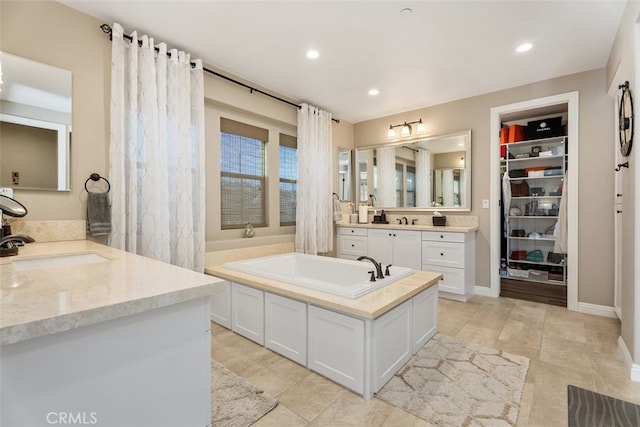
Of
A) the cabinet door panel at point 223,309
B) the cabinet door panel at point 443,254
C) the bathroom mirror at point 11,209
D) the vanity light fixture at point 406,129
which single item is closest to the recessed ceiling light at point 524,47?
the vanity light fixture at point 406,129

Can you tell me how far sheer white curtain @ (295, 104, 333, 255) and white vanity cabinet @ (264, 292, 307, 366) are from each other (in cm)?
170

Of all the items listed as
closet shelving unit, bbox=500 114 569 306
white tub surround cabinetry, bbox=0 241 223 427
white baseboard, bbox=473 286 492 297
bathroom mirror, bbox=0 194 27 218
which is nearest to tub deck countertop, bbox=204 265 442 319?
white tub surround cabinetry, bbox=0 241 223 427

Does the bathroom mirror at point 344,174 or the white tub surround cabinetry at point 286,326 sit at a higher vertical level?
the bathroom mirror at point 344,174

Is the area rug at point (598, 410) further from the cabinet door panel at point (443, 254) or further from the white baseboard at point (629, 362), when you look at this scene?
the cabinet door panel at point (443, 254)

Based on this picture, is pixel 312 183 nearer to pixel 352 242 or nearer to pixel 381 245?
pixel 352 242

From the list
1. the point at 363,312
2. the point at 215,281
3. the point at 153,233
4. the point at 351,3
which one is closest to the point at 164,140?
the point at 153,233

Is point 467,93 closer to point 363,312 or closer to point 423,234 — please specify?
point 423,234

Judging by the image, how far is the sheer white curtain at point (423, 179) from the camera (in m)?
4.24

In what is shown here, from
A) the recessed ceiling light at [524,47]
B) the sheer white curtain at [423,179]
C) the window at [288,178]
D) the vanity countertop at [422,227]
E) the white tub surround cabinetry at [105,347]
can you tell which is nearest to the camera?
the white tub surround cabinetry at [105,347]

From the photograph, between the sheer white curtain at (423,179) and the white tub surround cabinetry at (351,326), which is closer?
the white tub surround cabinetry at (351,326)

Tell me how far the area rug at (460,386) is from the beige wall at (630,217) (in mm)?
695

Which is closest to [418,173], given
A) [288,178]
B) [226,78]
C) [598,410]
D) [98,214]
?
[288,178]

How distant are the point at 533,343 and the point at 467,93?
9.56ft

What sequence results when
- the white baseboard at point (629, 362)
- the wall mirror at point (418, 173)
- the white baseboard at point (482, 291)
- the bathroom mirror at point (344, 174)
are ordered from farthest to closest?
the bathroom mirror at point (344, 174) → the wall mirror at point (418, 173) → the white baseboard at point (482, 291) → the white baseboard at point (629, 362)
